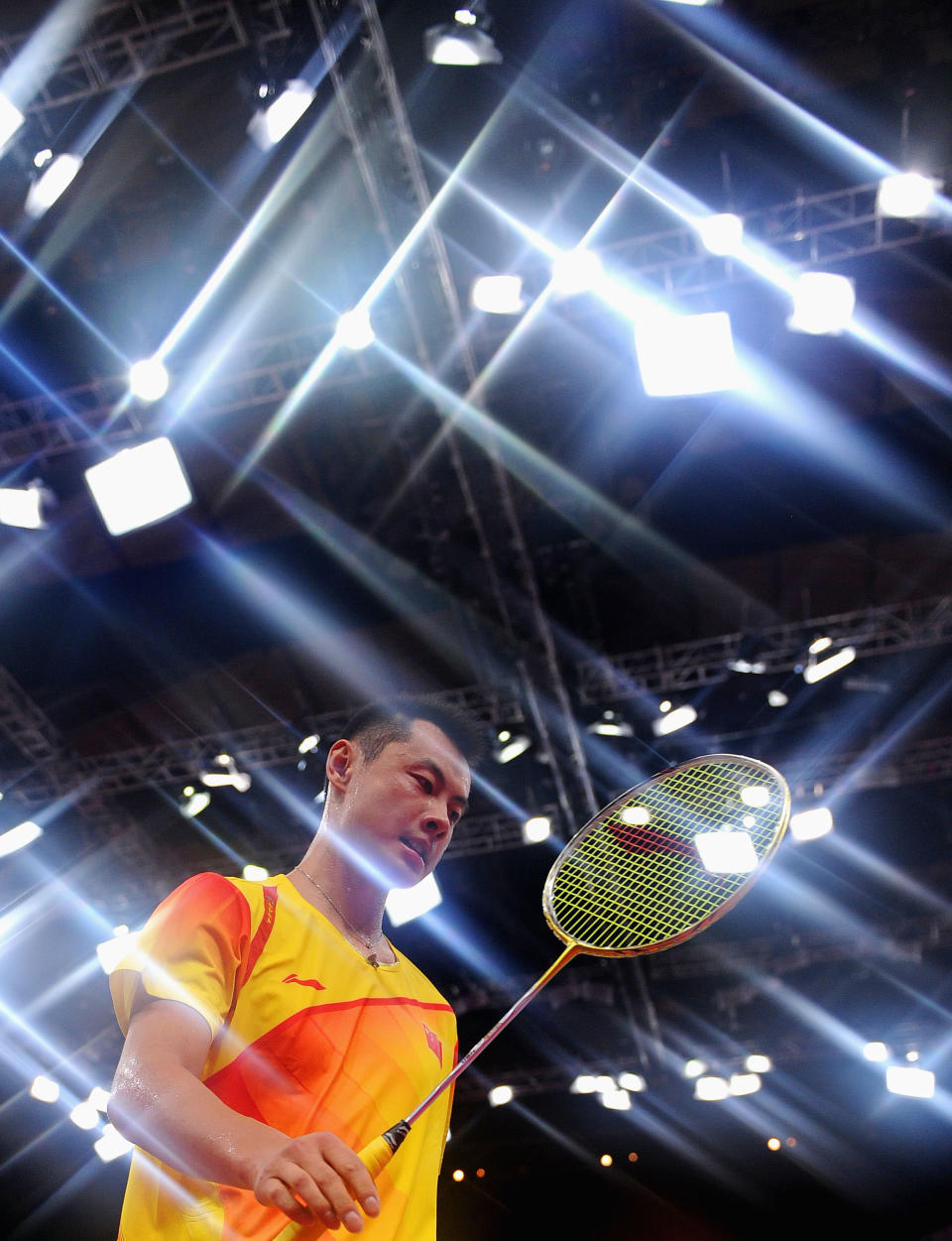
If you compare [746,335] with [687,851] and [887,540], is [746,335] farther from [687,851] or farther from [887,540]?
[687,851]

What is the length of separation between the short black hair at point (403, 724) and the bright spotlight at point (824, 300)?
4.90 meters

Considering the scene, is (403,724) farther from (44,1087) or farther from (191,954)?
(44,1087)

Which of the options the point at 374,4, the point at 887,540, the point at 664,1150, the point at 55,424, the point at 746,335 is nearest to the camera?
the point at 374,4

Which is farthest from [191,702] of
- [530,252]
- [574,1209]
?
[574,1209]

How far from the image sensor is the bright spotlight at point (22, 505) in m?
7.04

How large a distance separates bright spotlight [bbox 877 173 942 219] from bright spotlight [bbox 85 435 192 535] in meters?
4.61

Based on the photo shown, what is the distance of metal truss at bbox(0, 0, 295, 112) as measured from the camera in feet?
18.2

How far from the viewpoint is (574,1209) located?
429 inches

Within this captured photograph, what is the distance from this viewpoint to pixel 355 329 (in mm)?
6480

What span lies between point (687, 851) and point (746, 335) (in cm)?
580

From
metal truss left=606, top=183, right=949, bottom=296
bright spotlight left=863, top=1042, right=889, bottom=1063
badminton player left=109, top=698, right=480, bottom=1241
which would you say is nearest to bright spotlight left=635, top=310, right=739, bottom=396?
metal truss left=606, top=183, right=949, bottom=296

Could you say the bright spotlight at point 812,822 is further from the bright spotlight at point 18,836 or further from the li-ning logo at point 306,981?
the li-ning logo at point 306,981

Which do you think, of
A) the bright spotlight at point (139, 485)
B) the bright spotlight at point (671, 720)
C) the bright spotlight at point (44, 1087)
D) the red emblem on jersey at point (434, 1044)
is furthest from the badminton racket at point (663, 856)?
the bright spotlight at point (44, 1087)

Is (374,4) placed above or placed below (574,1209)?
above
